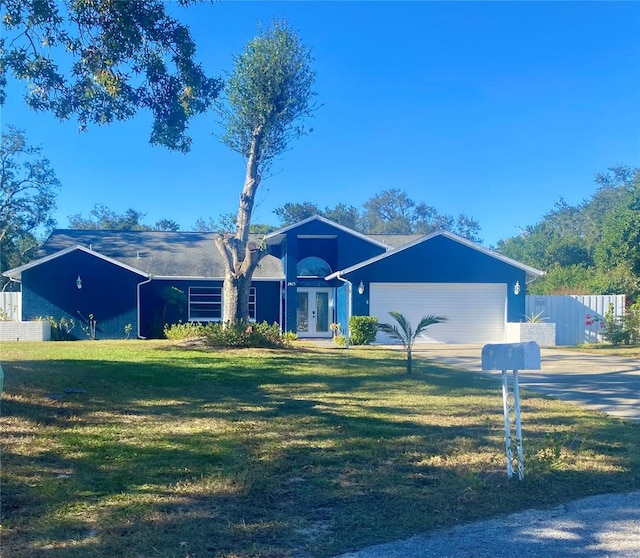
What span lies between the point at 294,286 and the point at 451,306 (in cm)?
618

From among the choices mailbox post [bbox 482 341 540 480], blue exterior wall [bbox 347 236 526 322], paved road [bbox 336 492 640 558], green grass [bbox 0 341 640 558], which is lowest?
paved road [bbox 336 492 640 558]

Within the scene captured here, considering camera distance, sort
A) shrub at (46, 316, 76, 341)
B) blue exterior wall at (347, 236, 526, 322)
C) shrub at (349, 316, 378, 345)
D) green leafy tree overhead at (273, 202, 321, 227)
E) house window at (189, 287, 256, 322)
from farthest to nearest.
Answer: green leafy tree overhead at (273, 202, 321, 227) < house window at (189, 287, 256, 322) < blue exterior wall at (347, 236, 526, 322) < shrub at (46, 316, 76, 341) < shrub at (349, 316, 378, 345)

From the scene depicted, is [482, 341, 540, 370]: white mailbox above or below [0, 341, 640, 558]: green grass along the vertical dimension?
above

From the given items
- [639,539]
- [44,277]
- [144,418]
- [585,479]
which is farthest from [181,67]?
[44,277]

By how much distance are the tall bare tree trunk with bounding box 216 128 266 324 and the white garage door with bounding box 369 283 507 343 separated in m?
6.03

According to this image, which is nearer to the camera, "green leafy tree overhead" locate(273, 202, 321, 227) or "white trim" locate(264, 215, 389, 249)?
"white trim" locate(264, 215, 389, 249)

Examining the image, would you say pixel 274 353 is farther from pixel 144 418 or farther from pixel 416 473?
pixel 416 473

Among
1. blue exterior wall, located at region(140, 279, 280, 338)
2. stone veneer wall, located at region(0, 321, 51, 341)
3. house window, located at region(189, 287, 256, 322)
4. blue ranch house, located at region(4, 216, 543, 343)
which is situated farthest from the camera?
house window, located at region(189, 287, 256, 322)

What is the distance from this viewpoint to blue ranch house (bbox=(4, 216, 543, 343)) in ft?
76.9

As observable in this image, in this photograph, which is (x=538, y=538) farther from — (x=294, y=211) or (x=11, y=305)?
(x=294, y=211)

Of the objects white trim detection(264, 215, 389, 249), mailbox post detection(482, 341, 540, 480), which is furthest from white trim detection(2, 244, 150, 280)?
mailbox post detection(482, 341, 540, 480)

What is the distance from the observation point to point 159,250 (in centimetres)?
2698

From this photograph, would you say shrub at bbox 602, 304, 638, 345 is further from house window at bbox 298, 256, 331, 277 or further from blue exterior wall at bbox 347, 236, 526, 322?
house window at bbox 298, 256, 331, 277

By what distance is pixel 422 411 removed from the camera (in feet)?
28.8
